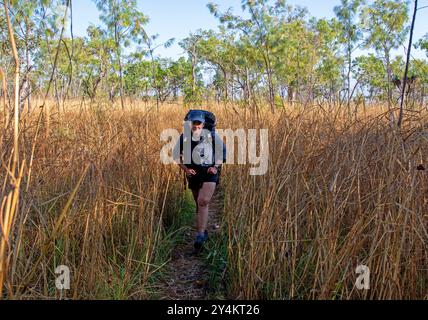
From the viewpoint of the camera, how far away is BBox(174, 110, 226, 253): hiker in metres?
2.58

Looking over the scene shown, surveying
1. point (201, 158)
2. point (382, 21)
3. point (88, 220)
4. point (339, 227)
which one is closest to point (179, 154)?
point (201, 158)

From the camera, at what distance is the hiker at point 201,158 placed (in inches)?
102

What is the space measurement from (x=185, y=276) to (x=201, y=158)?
0.92 meters

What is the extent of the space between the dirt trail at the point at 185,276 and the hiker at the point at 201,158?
128mm

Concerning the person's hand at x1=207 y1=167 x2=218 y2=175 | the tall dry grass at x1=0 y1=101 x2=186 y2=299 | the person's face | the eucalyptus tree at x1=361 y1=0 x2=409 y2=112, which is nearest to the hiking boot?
the tall dry grass at x1=0 y1=101 x2=186 y2=299

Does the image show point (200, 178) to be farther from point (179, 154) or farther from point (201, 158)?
point (179, 154)

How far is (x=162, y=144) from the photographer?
331 centimetres

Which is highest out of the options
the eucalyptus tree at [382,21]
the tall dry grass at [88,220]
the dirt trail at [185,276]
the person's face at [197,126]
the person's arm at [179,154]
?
the eucalyptus tree at [382,21]

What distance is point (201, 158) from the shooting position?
2613 millimetres

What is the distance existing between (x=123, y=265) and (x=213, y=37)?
1018 cm

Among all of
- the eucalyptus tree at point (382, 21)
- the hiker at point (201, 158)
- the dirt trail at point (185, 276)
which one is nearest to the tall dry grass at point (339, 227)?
the dirt trail at point (185, 276)

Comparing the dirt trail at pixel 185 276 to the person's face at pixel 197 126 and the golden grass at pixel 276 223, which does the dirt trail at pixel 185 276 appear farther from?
the person's face at pixel 197 126

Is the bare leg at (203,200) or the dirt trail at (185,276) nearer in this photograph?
the dirt trail at (185,276)
